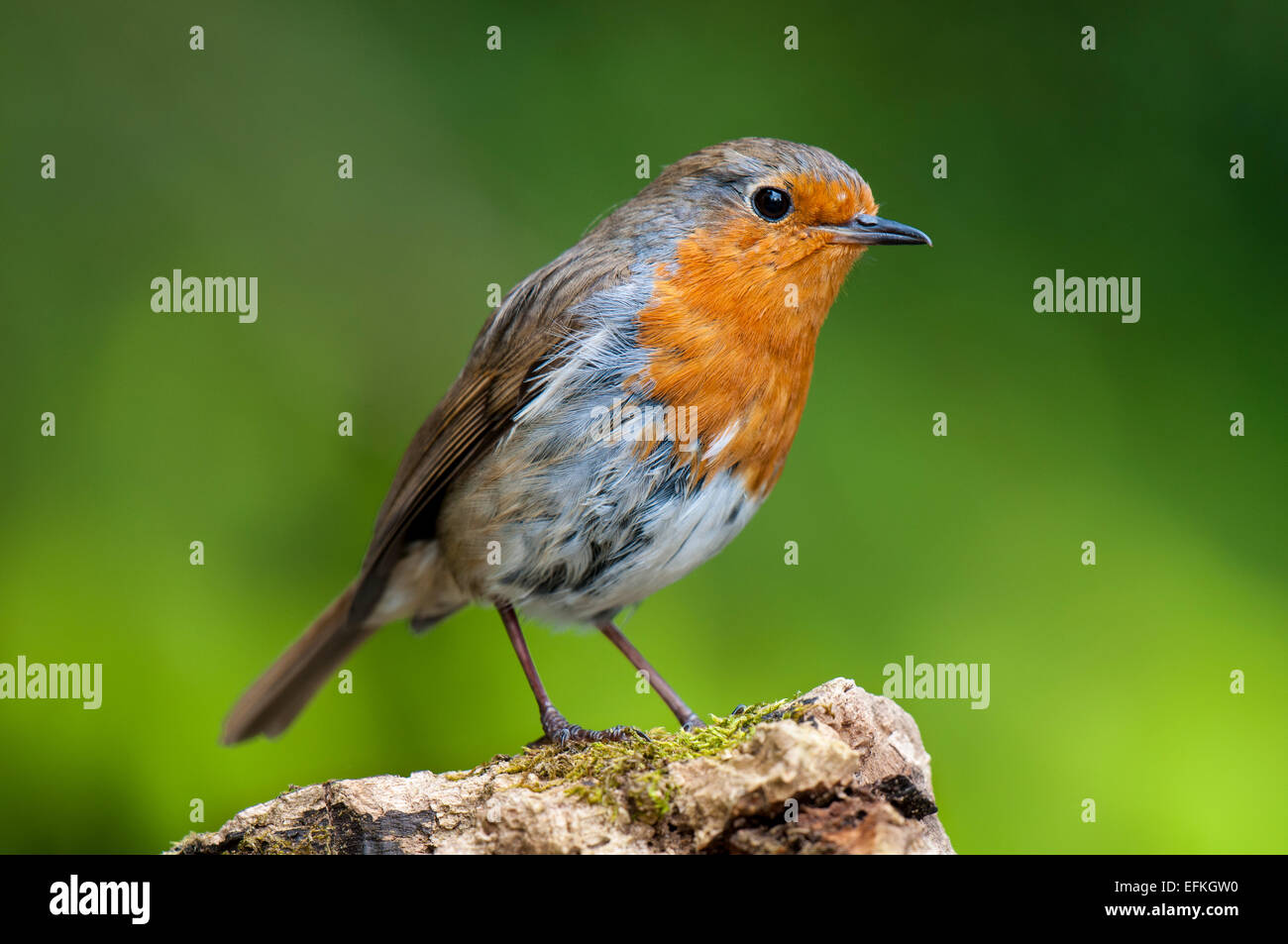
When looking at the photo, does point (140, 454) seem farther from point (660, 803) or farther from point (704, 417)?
point (660, 803)

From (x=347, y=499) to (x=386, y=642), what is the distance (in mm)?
525

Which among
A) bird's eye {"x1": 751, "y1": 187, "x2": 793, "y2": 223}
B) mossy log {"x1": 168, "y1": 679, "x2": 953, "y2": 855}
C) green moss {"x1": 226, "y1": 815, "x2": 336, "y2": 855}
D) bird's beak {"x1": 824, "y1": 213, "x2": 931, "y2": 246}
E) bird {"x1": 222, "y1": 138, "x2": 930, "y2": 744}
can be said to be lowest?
Result: green moss {"x1": 226, "y1": 815, "x2": 336, "y2": 855}

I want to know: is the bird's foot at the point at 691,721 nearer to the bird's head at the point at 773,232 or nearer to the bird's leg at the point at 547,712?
the bird's leg at the point at 547,712

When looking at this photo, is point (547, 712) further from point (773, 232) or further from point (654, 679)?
point (773, 232)

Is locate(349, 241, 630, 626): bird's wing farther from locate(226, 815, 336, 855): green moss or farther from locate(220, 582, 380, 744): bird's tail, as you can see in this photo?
locate(226, 815, 336, 855): green moss

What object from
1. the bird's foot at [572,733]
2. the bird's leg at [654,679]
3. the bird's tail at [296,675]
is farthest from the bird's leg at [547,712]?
the bird's tail at [296,675]

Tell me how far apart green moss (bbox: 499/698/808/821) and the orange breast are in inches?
31.7

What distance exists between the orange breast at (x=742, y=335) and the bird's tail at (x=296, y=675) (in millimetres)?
1432

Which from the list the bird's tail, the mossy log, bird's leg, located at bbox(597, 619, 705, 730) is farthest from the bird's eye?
the bird's tail

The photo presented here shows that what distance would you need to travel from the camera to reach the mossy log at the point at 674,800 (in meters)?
2.57

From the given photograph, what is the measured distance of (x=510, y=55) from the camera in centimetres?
491

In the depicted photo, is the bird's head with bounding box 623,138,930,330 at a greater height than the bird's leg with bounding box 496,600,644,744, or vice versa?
the bird's head with bounding box 623,138,930,330

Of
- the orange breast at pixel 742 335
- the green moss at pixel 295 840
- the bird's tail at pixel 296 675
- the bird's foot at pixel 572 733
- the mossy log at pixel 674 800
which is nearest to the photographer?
the mossy log at pixel 674 800

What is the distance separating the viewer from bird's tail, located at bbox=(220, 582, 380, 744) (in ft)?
13.5
